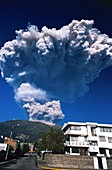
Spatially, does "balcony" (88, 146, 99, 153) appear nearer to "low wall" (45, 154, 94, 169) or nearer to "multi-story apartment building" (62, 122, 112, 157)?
"multi-story apartment building" (62, 122, 112, 157)

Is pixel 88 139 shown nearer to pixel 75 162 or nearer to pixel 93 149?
pixel 93 149

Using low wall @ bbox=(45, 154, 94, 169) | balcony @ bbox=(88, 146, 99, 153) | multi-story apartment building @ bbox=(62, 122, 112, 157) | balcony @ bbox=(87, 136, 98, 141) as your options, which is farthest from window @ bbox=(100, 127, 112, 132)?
low wall @ bbox=(45, 154, 94, 169)

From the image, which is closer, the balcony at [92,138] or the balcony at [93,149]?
the balcony at [93,149]

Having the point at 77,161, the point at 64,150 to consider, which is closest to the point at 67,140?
the point at 64,150

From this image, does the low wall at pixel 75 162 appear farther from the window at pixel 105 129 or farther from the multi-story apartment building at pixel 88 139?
the window at pixel 105 129

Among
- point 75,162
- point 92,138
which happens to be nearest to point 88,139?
point 92,138

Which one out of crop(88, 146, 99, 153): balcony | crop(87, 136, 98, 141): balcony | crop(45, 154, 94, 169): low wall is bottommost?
crop(45, 154, 94, 169): low wall

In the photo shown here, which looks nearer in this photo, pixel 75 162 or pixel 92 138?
pixel 75 162

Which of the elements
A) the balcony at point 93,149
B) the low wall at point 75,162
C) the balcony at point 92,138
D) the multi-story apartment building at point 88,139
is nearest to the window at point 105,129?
the multi-story apartment building at point 88,139

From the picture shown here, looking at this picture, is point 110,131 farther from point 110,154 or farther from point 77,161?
point 77,161
